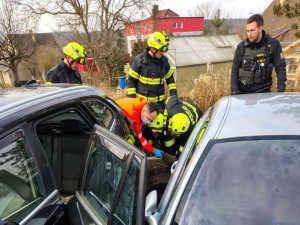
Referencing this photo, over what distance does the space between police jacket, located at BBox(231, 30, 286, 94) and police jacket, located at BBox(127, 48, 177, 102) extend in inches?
45.4

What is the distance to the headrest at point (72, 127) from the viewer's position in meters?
2.21

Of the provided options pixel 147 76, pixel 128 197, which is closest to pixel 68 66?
pixel 147 76

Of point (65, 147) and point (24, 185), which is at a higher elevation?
point (24, 185)

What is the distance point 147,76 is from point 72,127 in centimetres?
181

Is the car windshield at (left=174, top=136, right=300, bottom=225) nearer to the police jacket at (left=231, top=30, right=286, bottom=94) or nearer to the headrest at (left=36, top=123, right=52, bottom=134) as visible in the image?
the headrest at (left=36, top=123, right=52, bottom=134)

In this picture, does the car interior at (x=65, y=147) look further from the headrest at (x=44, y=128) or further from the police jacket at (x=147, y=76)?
the police jacket at (x=147, y=76)

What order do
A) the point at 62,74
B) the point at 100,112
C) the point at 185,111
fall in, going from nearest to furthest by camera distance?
the point at 100,112
the point at 185,111
the point at 62,74

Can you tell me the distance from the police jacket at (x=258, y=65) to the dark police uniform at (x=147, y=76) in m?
1.15

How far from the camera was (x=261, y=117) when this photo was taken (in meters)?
1.40

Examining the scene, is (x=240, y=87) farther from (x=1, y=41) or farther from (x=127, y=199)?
(x=1, y=41)

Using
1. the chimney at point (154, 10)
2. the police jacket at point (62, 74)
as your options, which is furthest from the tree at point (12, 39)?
the police jacket at point (62, 74)

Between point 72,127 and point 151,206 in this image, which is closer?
point 151,206

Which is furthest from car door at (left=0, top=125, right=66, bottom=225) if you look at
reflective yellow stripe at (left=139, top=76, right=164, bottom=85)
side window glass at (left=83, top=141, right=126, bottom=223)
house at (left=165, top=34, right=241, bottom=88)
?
house at (left=165, top=34, right=241, bottom=88)

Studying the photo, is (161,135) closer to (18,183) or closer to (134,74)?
(134,74)
